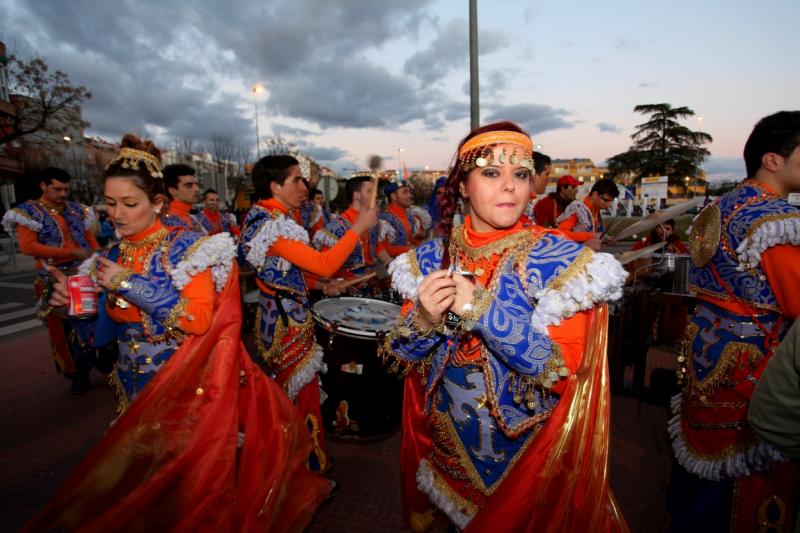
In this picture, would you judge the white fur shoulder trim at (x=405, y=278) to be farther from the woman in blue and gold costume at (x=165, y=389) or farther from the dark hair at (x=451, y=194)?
the woman in blue and gold costume at (x=165, y=389)

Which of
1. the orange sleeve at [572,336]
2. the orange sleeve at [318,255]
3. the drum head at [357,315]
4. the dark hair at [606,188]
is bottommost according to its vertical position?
the drum head at [357,315]

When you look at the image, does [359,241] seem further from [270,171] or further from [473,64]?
[473,64]

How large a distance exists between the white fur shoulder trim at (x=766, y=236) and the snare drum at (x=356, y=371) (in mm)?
2260

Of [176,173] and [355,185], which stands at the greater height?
[176,173]

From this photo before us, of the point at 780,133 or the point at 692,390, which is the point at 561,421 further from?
the point at 780,133

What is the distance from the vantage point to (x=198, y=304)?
2258 mm

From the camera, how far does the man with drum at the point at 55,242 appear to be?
5.05 meters

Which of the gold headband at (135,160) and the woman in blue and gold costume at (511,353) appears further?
the gold headband at (135,160)

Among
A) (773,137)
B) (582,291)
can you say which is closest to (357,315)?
(582,291)

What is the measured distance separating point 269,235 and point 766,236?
2886 millimetres

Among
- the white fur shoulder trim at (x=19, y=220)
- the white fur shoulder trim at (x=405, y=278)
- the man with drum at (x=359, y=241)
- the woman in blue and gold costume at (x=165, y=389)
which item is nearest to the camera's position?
the white fur shoulder trim at (x=405, y=278)

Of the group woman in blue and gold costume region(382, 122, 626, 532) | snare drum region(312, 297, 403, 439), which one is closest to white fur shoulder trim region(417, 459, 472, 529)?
woman in blue and gold costume region(382, 122, 626, 532)

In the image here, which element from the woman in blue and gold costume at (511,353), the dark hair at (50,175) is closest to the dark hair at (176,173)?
the dark hair at (50,175)

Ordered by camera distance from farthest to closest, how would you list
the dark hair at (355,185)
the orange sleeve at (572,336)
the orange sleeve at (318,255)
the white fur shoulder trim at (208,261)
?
the dark hair at (355,185) → the orange sleeve at (318,255) → the white fur shoulder trim at (208,261) → the orange sleeve at (572,336)
